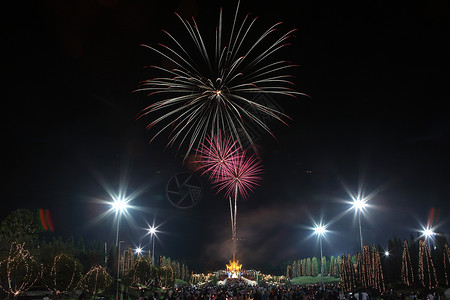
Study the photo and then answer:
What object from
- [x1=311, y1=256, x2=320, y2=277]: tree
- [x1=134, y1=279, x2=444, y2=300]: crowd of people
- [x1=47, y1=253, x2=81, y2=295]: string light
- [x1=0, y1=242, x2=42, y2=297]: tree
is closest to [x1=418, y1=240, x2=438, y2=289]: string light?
[x1=134, y1=279, x2=444, y2=300]: crowd of people

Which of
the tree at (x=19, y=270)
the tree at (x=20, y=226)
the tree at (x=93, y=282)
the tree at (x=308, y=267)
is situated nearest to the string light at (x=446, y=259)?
the tree at (x=93, y=282)

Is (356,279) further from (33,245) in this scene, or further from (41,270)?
(33,245)

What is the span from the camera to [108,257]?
323ft

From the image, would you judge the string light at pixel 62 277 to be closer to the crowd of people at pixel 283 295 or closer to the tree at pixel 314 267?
the crowd of people at pixel 283 295

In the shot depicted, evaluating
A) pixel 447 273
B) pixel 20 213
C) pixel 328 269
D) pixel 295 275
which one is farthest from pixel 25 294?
pixel 295 275

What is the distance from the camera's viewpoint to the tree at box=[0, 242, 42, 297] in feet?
129

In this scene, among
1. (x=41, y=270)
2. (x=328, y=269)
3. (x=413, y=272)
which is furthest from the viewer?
(x=328, y=269)

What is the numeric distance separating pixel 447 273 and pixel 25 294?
50.5 metres

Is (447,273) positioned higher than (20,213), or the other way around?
(20,213)

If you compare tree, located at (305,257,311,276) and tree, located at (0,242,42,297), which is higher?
tree, located at (305,257,311,276)

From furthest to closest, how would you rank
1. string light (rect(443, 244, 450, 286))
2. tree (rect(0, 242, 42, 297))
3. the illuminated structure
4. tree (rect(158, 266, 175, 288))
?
1. the illuminated structure
2. tree (rect(158, 266, 175, 288))
3. string light (rect(443, 244, 450, 286))
4. tree (rect(0, 242, 42, 297))

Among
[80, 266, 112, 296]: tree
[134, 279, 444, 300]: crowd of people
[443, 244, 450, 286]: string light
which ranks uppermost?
[443, 244, 450, 286]: string light

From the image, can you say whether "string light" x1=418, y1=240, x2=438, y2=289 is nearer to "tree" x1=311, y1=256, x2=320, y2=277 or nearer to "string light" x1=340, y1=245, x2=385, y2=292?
"string light" x1=340, y1=245, x2=385, y2=292

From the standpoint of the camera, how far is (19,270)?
140 ft
